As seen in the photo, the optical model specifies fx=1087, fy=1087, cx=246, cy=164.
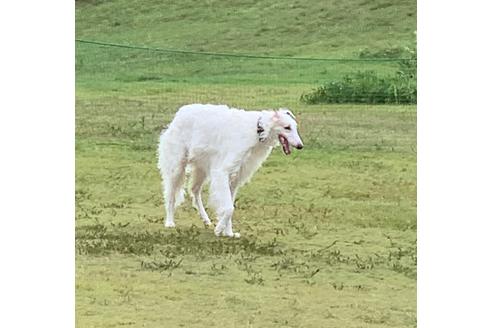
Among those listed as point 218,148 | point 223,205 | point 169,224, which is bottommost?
point 169,224

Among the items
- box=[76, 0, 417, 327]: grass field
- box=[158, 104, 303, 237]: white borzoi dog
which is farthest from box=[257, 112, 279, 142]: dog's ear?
box=[76, 0, 417, 327]: grass field

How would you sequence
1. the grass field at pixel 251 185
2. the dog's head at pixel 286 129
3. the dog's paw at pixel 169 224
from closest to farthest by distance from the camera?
the grass field at pixel 251 185, the dog's head at pixel 286 129, the dog's paw at pixel 169 224

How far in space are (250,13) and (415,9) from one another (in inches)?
35.4

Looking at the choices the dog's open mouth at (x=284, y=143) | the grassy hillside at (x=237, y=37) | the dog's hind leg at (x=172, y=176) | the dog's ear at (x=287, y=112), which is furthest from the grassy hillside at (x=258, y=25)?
the dog's hind leg at (x=172, y=176)

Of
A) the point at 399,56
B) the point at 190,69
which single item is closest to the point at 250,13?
the point at 190,69

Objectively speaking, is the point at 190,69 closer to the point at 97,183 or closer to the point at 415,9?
the point at 97,183

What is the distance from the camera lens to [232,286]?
562 cm

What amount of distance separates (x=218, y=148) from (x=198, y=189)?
10.3 inches

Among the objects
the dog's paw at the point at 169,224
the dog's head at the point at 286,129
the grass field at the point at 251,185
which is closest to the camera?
the grass field at the point at 251,185

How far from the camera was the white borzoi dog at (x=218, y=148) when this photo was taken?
5758 mm

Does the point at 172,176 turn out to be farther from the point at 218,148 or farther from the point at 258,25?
the point at 258,25

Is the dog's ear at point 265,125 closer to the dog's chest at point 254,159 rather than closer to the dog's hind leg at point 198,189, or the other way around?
the dog's chest at point 254,159

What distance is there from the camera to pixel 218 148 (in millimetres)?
5797

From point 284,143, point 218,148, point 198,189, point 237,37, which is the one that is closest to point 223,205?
point 198,189
